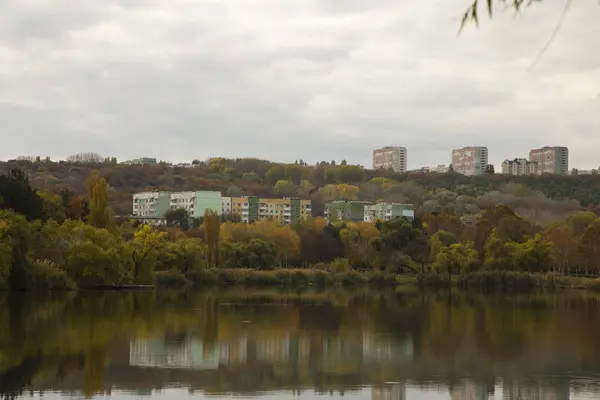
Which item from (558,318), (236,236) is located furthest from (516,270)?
(558,318)

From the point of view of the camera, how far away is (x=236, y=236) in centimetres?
7550

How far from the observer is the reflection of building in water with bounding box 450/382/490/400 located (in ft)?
54.8

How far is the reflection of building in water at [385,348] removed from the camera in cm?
2195

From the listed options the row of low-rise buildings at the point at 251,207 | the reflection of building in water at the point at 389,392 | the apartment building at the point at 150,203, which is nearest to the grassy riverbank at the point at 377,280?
the reflection of building in water at the point at 389,392

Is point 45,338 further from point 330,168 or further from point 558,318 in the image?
point 330,168

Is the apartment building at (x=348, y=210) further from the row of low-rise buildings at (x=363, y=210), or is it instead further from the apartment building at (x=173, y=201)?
the apartment building at (x=173, y=201)

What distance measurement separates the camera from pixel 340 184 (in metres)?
167

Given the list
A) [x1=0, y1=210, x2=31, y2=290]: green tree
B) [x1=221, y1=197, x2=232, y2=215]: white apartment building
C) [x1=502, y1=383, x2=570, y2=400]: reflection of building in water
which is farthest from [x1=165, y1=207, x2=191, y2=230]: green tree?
[x1=502, y1=383, x2=570, y2=400]: reflection of building in water

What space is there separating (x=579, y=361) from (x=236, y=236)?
5510cm

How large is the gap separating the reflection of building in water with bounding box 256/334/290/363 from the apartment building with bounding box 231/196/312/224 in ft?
360

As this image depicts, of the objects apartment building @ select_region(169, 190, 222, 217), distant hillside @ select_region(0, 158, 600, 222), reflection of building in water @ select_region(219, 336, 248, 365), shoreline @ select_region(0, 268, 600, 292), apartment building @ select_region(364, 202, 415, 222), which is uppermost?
distant hillside @ select_region(0, 158, 600, 222)

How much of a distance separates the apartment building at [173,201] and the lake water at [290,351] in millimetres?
91444

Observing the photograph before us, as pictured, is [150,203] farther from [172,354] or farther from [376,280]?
[172,354]

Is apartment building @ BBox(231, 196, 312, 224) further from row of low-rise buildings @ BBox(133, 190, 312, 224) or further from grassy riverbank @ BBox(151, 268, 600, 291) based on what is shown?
grassy riverbank @ BBox(151, 268, 600, 291)
